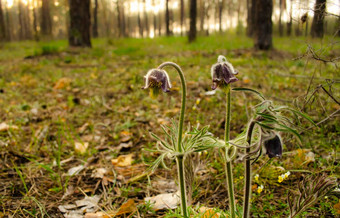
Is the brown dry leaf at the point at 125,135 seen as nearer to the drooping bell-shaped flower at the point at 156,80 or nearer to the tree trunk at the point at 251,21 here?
the drooping bell-shaped flower at the point at 156,80

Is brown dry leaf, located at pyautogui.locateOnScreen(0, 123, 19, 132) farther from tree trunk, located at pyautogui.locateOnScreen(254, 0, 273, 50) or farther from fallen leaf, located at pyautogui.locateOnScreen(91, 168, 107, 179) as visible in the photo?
tree trunk, located at pyautogui.locateOnScreen(254, 0, 273, 50)

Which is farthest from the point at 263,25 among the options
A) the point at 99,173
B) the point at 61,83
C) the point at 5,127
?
the point at 5,127

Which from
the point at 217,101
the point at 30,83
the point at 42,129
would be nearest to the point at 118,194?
the point at 42,129

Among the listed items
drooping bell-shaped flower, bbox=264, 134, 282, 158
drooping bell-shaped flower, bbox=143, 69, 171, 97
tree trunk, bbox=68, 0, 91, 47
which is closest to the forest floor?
drooping bell-shaped flower, bbox=264, 134, 282, 158

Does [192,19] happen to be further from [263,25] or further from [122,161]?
[122,161]

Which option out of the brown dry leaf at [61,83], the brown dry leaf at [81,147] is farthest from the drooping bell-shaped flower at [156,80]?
the brown dry leaf at [61,83]

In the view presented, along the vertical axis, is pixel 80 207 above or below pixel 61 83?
below

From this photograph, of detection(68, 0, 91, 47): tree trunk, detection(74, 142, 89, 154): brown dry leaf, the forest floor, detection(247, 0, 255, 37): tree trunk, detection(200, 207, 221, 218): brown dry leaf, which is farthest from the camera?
detection(247, 0, 255, 37): tree trunk
